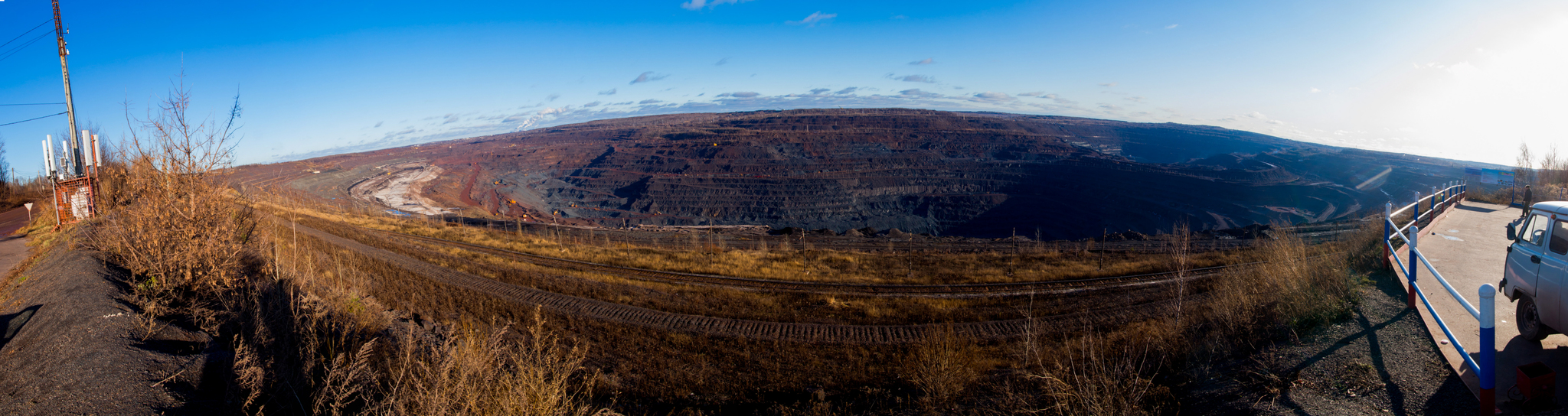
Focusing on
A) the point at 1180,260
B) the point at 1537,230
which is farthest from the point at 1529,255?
the point at 1180,260

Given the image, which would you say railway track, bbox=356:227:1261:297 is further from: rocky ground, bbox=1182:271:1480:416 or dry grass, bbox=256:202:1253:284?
rocky ground, bbox=1182:271:1480:416

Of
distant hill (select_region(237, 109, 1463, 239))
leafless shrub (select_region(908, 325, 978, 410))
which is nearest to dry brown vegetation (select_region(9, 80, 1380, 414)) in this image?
leafless shrub (select_region(908, 325, 978, 410))

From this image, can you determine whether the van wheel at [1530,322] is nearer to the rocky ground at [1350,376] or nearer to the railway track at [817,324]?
the rocky ground at [1350,376]

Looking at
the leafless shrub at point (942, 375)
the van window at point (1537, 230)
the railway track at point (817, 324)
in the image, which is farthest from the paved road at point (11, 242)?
the van window at point (1537, 230)

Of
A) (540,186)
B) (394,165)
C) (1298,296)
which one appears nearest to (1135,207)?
(1298,296)

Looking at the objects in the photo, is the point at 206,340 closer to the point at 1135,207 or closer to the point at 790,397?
the point at 790,397
